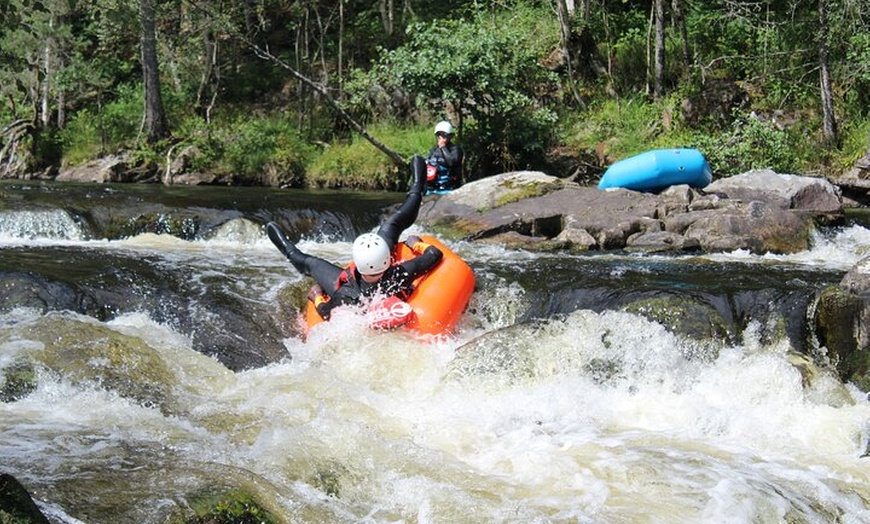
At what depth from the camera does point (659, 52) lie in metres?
17.1

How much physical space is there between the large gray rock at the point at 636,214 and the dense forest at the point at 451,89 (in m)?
3.37

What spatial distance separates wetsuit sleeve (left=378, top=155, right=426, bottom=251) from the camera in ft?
23.9

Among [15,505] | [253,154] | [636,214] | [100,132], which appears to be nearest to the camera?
[15,505]

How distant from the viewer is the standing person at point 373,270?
688 centimetres

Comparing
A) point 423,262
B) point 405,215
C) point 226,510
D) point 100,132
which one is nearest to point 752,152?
point 405,215

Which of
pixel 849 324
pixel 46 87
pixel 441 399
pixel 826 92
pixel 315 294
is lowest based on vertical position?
pixel 441 399

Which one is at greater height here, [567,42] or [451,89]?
[567,42]

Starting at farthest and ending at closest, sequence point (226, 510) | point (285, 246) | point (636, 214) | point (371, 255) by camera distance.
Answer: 1. point (636, 214)
2. point (285, 246)
3. point (371, 255)
4. point (226, 510)

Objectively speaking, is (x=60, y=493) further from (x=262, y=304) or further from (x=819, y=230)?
(x=819, y=230)

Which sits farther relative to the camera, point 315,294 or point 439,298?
point 315,294

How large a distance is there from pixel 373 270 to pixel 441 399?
1302mm

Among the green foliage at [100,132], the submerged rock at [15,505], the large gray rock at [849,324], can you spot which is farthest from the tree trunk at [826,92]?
the submerged rock at [15,505]

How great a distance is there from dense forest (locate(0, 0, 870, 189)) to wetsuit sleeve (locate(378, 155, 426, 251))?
7.25 m

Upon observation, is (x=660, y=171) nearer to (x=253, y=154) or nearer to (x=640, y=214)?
(x=640, y=214)
